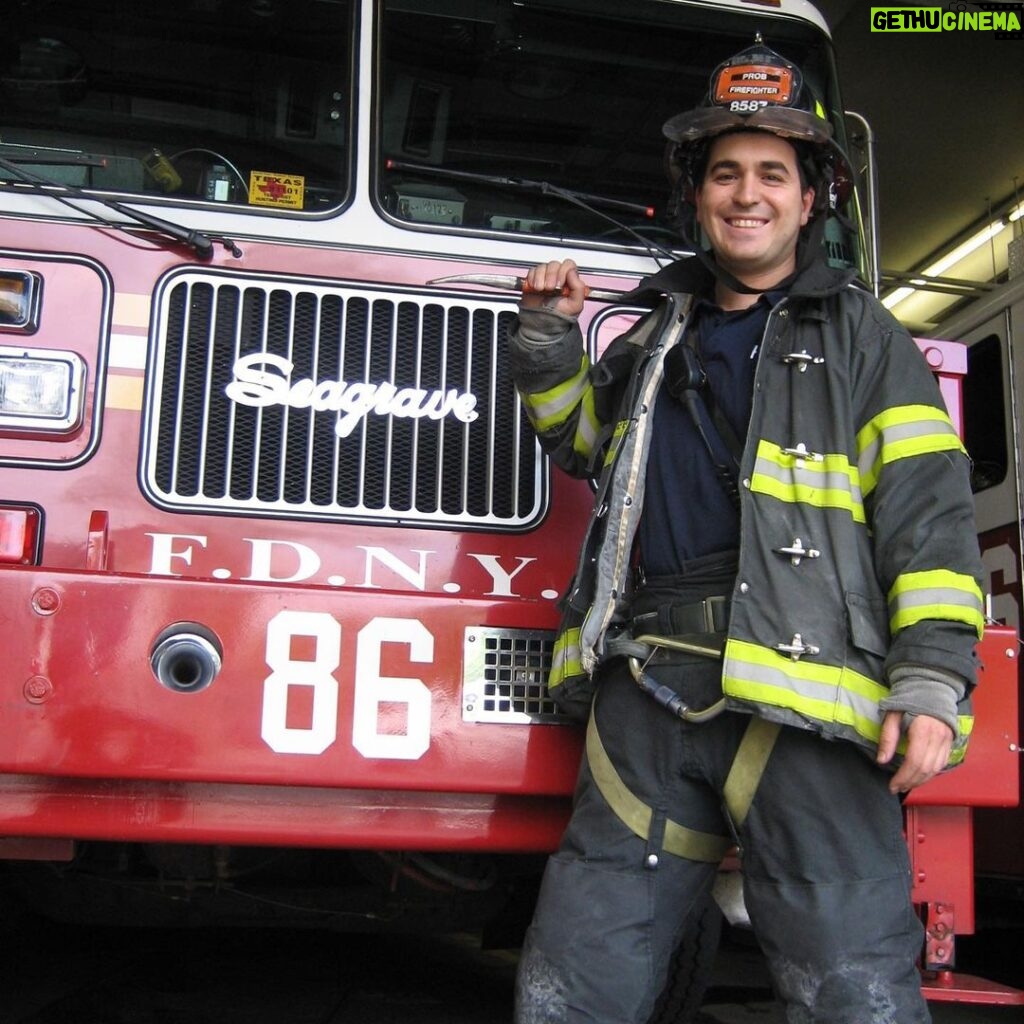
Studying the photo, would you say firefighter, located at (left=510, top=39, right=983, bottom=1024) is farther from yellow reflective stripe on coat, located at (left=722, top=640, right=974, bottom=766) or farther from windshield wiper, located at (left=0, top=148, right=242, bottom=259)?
windshield wiper, located at (left=0, top=148, right=242, bottom=259)

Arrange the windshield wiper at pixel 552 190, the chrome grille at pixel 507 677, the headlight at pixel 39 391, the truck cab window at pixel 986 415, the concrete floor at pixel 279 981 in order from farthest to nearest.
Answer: the truck cab window at pixel 986 415, the concrete floor at pixel 279 981, the windshield wiper at pixel 552 190, the headlight at pixel 39 391, the chrome grille at pixel 507 677

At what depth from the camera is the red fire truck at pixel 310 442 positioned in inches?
98.0

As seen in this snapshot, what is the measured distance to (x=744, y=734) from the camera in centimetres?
226

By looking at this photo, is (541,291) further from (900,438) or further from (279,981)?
(279,981)

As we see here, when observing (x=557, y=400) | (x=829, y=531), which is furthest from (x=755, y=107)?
(x=829, y=531)

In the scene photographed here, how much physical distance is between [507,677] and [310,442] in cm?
74

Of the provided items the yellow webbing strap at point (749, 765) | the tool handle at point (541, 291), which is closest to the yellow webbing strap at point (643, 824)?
the yellow webbing strap at point (749, 765)

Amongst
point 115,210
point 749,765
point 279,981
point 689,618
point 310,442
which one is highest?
point 115,210

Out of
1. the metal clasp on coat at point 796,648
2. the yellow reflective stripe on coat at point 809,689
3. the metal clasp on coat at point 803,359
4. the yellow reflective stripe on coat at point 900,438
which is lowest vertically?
the yellow reflective stripe on coat at point 809,689

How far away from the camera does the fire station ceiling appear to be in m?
7.25

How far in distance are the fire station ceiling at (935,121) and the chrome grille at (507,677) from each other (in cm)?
516

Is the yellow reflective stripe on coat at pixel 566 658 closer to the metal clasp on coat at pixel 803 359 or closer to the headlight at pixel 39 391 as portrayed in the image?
the metal clasp on coat at pixel 803 359

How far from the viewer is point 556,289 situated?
103 inches

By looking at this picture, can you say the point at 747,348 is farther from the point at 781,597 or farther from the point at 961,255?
the point at 961,255
